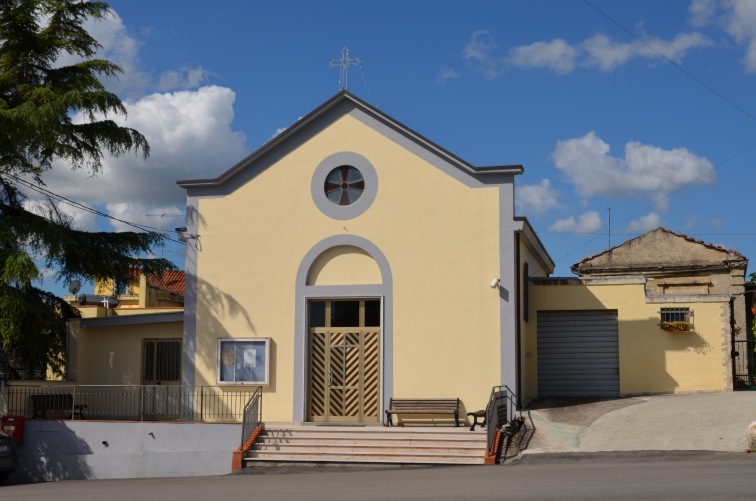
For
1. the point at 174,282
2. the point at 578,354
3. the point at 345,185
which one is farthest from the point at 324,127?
the point at 174,282

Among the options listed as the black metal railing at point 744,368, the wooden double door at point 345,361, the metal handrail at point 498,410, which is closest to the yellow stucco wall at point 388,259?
the metal handrail at point 498,410

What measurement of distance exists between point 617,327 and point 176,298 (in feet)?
84.1

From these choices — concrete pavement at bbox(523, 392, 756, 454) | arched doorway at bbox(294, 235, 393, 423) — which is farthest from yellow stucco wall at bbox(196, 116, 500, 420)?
concrete pavement at bbox(523, 392, 756, 454)

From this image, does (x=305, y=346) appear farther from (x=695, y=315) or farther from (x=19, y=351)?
(x=695, y=315)

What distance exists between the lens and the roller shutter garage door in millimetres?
23859

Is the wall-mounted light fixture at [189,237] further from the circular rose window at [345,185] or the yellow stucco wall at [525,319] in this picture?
the yellow stucco wall at [525,319]

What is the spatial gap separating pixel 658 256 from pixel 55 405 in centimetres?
2538

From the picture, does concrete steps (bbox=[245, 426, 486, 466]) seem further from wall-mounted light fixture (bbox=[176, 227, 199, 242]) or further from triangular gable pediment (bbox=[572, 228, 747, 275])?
triangular gable pediment (bbox=[572, 228, 747, 275])

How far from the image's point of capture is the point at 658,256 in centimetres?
3731

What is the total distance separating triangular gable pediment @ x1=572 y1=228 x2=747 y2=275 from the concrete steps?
20.5 m

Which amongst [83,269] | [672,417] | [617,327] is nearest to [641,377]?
[617,327]

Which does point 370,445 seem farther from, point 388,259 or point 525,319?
point 525,319

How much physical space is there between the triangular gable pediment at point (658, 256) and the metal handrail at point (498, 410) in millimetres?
18832

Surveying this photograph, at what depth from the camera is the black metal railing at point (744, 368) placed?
82.1ft
